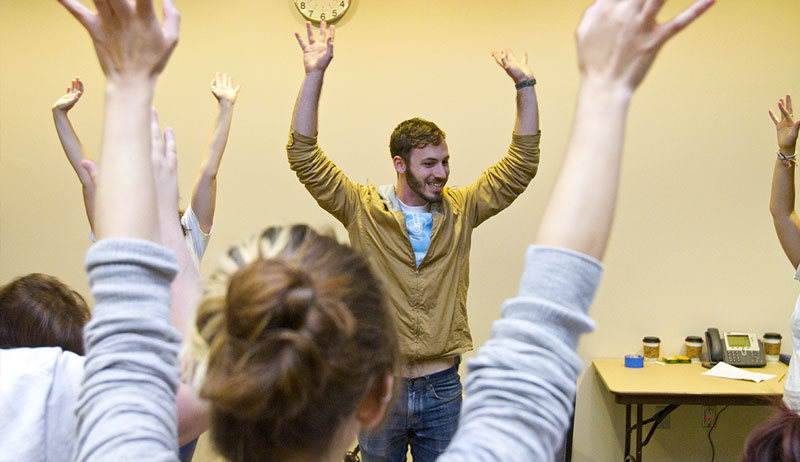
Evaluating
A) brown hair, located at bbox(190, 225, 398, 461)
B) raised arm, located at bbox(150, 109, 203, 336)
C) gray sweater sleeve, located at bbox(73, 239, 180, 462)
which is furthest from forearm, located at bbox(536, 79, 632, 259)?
raised arm, located at bbox(150, 109, 203, 336)

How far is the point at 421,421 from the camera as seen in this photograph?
2.39 m

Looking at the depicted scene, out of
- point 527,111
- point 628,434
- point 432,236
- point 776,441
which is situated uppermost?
point 527,111

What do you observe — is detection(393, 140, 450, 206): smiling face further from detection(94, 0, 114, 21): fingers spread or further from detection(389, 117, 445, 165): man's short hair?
detection(94, 0, 114, 21): fingers spread

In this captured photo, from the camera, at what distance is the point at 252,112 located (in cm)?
373

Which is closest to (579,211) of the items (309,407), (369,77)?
(309,407)

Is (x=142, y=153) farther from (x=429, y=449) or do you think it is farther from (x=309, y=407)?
(x=429, y=449)

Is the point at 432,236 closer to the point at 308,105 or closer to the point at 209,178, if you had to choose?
the point at 308,105

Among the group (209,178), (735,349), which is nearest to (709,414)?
(735,349)

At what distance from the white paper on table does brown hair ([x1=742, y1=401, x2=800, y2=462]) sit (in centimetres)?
246

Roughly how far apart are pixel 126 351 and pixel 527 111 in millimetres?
2002

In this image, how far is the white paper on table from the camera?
311 centimetres

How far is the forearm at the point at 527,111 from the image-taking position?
2408mm

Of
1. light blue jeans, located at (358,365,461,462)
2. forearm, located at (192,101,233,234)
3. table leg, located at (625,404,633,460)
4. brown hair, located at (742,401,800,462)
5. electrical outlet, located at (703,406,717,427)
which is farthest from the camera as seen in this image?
electrical outlet, located at (703,406,717,427)

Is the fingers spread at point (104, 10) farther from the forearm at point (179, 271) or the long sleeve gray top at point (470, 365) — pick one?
the forearm at point (179, 271)
